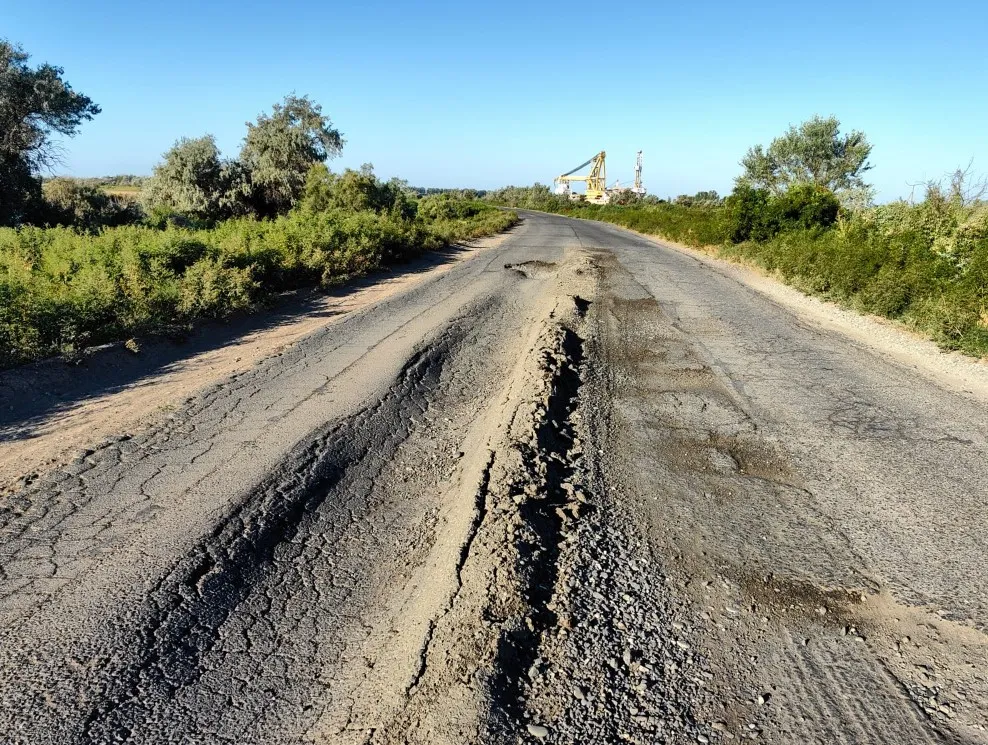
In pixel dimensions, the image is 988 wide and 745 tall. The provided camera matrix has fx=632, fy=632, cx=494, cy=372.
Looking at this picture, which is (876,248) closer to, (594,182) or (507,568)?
(507,568)

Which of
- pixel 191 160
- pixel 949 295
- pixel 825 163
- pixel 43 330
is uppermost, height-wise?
pixel 825 163

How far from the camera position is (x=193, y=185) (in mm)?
26266

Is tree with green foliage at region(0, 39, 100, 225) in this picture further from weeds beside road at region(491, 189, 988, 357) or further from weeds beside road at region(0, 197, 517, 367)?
weeds beside road at region(491, 189, 988, 357)

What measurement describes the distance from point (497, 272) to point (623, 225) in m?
31.3

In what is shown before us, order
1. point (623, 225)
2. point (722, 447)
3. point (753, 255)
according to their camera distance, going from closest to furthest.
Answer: point (722, 447) < point (753, 255) < point (623, 225)

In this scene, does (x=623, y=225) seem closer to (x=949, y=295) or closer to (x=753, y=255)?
(x=753, y=255)

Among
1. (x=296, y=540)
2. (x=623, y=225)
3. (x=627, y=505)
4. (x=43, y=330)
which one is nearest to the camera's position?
(x=296, y=540)

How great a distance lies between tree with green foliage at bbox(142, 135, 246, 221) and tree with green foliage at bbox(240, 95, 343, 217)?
4.22 feet

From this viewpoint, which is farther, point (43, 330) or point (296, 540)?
point (43, 330)

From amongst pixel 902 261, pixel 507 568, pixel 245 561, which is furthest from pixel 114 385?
pixel 902 261

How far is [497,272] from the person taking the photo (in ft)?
56.7

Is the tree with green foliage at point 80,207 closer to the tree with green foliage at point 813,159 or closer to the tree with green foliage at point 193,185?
the tree with green foliage at point 193,185

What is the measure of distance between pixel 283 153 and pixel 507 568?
30598 mm

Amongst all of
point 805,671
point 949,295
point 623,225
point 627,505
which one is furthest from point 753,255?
point 623,225
